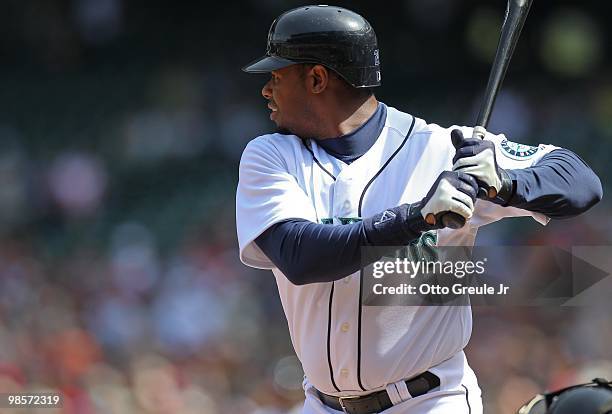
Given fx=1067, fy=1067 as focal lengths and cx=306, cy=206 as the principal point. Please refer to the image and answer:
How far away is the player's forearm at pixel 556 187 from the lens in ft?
8.05

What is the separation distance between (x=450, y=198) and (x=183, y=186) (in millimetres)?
6342

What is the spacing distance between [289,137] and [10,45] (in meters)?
7.70

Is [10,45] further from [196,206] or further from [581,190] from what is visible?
[581,190]

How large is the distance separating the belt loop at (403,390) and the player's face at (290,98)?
2.24ft

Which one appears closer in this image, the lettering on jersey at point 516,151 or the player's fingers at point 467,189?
the player's fingers at point 467,189

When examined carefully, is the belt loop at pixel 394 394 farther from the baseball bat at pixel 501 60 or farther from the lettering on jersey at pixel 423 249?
the baseball bat at pixel 501 60

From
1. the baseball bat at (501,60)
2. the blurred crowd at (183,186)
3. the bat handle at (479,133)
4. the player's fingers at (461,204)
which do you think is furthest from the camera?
the blurred crowd at (183,186)

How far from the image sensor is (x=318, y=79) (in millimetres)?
2746

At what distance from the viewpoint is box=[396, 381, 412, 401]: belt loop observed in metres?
2.60

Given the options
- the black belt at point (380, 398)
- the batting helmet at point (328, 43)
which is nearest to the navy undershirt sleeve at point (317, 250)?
the black belt at point (380, 398)

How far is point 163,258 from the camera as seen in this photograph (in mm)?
7691

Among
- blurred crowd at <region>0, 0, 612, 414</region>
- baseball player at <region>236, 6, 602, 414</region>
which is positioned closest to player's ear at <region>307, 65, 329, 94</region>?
baseball player at <region>236, 6, 602, 414</region>

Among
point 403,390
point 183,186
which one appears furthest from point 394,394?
point 183,186

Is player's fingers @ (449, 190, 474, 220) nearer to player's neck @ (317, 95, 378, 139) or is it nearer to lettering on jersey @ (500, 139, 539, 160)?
lettering on jersey @ (500, 139, 539, 160)
